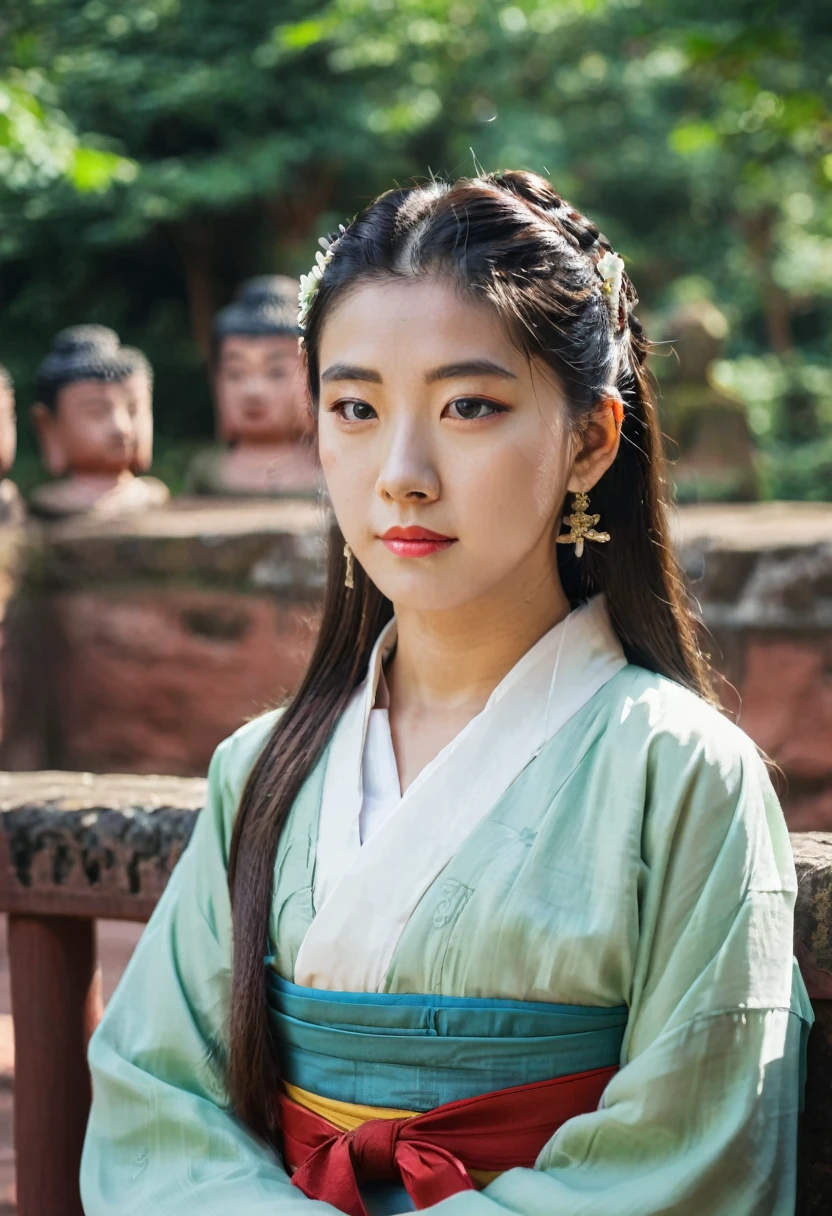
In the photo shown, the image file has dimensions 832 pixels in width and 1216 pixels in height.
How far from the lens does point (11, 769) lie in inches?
170

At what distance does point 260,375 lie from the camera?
20.1 feet

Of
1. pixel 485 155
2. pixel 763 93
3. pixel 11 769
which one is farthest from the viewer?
pixel 485 155

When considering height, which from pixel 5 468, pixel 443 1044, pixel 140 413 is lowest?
pixel 443 1044

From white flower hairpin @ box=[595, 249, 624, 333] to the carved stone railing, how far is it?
76 centimetres

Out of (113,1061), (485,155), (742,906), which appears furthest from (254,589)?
(485,155)

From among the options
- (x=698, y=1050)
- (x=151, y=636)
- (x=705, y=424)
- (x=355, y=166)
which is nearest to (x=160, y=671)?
(x=151, y=636)

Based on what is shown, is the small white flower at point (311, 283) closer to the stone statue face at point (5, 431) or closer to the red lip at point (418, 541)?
the red lip at point (418, 541)

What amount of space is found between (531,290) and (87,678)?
3.49 m

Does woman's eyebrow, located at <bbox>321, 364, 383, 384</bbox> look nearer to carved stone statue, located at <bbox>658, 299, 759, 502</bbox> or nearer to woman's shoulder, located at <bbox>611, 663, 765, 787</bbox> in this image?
woman's shoulder, located at <bbox>611, 663, 765, 787</bbox>

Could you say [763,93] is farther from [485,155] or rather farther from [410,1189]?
[410,1189]

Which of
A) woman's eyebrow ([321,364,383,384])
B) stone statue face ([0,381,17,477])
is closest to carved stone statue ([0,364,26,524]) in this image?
stone statue face ([0,381,17,477])

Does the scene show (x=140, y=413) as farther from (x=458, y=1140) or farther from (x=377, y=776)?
(x=458, y=1140)

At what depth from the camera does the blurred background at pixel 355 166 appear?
403 inches

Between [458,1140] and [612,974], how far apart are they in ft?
0.72
